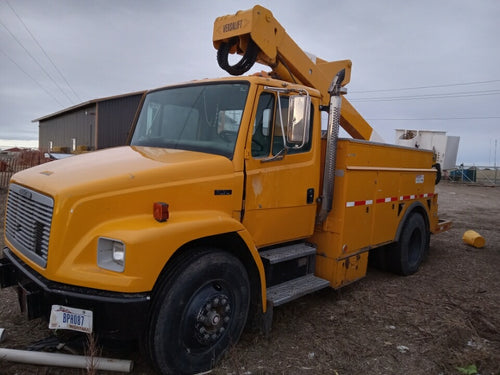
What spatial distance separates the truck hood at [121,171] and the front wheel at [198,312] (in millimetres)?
677

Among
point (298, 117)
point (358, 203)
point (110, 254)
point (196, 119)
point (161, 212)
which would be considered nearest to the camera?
point (110, 254)

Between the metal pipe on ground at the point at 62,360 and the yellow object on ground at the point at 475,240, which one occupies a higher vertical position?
the yellow object on ground at the point at 475,240

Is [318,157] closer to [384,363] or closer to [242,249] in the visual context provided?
[242,249]

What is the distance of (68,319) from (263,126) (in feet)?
7.40

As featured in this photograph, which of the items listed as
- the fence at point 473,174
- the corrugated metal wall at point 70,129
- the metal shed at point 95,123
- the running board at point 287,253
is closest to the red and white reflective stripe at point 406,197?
the running board at point 287,253

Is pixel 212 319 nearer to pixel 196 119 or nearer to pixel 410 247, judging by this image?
pixel 196 119

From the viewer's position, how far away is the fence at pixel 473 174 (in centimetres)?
2812

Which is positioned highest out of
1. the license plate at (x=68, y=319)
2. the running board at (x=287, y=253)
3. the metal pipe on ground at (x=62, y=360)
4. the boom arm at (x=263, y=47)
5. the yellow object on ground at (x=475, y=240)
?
the boom arm at (x=263, y=47)

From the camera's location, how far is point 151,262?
8.70 ft

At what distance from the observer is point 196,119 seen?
12.2ft

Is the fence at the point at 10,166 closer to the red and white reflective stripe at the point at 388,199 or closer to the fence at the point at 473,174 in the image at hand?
the red and white reflective stripe at the point at 388,199

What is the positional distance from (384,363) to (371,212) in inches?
79.6

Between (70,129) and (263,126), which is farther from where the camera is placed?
(70,129)

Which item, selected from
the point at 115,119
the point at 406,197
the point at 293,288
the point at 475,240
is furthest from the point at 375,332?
the point at 115,119
